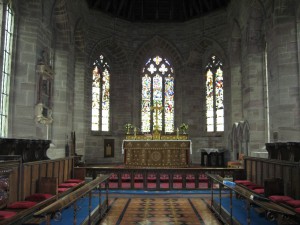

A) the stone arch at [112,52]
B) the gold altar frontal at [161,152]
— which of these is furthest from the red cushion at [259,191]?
the stone arch at [112,52]

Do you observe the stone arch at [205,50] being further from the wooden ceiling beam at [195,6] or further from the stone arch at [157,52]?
the wooden ceiling beam at [195,6]

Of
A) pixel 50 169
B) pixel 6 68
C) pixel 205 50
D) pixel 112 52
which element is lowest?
pixel 50 169

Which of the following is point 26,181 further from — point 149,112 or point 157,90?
point 157,90

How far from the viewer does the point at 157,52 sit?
21.3 meters

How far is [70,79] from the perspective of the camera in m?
15.5

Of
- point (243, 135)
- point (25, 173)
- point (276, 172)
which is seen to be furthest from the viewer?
point (243, 135)

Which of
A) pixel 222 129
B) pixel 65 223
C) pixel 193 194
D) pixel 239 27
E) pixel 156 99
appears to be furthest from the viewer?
pixel 156 99

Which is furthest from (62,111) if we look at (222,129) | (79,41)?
(222,129)

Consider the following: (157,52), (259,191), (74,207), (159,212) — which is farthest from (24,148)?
(157,52)

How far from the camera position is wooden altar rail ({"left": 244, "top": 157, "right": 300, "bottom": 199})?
610cm

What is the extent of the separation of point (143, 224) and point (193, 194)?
370 centimetres

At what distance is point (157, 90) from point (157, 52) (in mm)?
2292

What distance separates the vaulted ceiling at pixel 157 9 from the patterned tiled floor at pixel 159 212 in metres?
13.5

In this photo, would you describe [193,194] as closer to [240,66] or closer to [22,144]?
[22,144]
